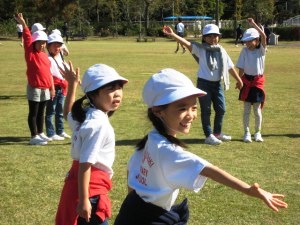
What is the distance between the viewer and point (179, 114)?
2.90 metres

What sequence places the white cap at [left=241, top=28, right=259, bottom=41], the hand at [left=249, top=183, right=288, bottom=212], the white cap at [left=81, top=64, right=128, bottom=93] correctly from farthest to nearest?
the white cap at [left=241, top=28, right=259, bottom=41]
the white cap at [left=81, top=64, right=128, bottom=93]
the hand at [left=249, top=183, right=288, bottom=212]

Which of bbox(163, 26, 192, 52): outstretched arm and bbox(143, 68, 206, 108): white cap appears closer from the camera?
bbox(143, 68, 206, 108): white cap

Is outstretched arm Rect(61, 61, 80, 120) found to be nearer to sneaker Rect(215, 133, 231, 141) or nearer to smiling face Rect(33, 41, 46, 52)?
smiling face Rect(33, 41, 46, 52)

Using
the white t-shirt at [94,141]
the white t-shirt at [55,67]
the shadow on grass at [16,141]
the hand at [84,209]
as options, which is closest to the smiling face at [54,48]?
the white t-shirt at [55,67]

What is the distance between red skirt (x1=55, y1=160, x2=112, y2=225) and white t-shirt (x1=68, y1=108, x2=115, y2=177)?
0.08 metres

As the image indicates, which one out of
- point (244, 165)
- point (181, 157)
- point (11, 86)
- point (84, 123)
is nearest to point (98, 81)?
point (84, 123)

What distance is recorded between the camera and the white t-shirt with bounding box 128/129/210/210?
2684 millimetres

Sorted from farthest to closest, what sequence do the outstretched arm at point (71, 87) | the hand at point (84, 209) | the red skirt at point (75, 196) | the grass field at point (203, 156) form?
the grass field at point (203, 156), the outstretched arm at point (71, 87), the red skirt at point (75, 196), the hand at point (84, 209)

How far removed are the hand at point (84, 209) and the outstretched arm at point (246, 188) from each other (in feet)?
3.06

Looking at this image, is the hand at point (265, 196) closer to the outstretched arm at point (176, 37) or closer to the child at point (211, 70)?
the outstretched arm at point (176, 37)

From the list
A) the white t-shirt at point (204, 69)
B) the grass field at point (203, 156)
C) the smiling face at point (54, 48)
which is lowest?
the grass field at point (203, 156)

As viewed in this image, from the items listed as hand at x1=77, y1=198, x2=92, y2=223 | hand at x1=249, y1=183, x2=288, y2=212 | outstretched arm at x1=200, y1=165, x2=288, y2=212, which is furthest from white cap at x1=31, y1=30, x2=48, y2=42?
hand at x1=249, y1=183, x2=288, y2=212

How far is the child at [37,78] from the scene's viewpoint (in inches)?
317

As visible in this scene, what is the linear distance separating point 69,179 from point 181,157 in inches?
42.0
